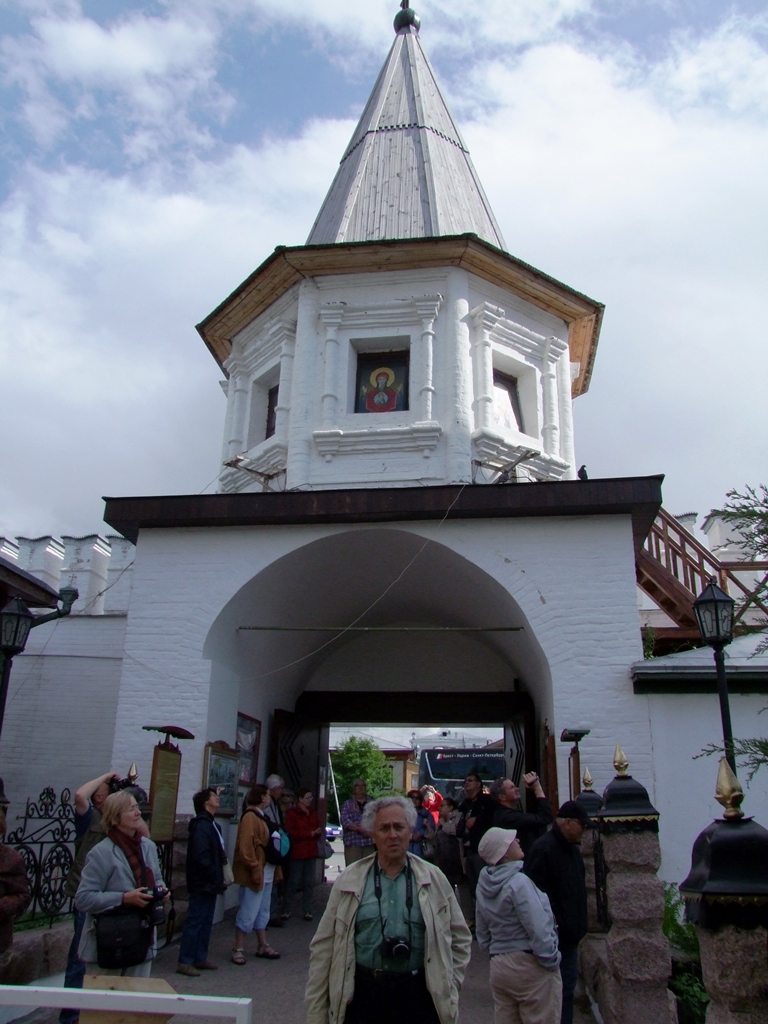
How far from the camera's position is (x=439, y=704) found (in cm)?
1284

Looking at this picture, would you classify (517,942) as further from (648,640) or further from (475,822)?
(648,640)

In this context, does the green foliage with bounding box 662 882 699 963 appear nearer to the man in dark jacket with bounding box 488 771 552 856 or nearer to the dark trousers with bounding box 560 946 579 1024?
the man in dark jacket with bounding box 488 771 552 856

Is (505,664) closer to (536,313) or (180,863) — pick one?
(536,313)

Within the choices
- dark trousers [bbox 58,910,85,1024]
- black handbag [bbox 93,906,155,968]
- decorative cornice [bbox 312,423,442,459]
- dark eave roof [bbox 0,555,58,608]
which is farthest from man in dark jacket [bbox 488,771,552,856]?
dark eave roof [bbox 0,555,58,608]

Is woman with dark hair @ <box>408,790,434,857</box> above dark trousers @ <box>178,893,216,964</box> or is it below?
above

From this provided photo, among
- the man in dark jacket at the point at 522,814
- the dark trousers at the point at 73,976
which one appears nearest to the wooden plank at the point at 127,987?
the dark trousers at the point at 73,976

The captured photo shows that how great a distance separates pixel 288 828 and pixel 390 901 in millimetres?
6301

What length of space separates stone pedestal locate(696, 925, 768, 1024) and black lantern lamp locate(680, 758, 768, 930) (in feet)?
0.14

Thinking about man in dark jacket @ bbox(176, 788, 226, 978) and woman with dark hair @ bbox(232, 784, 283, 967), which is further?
woman with dark hair @ bbox(232, 784, 283, 967)

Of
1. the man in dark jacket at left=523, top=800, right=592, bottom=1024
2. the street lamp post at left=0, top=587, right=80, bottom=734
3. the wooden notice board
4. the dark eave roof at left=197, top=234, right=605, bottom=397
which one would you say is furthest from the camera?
the dark eave roof at left=197, top=234, right=605, bottom=397

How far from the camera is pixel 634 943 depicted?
5371 mm

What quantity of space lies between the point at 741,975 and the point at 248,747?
27.0 feet

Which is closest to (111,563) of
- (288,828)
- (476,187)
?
(288,828)

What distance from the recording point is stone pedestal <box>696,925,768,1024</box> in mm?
3020
